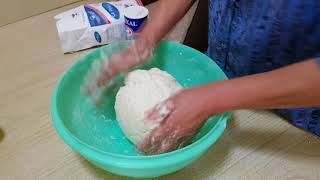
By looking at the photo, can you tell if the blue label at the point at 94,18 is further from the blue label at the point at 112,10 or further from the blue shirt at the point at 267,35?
the blue shirt at the point at 267,35

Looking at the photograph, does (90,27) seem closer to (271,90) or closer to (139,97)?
(139,97)

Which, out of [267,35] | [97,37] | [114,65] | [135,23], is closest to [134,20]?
[135,23]

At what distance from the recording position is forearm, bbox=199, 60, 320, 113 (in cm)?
55

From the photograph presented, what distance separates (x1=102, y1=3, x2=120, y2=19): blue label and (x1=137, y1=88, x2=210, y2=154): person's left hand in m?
0.46

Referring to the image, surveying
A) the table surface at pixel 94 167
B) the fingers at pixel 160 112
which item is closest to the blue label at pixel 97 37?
the table surface at pixel 94 167

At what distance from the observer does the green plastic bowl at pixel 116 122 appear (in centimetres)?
60

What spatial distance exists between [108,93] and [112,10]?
1.13ft

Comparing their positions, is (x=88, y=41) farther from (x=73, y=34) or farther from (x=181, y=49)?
(x=181, y=49)

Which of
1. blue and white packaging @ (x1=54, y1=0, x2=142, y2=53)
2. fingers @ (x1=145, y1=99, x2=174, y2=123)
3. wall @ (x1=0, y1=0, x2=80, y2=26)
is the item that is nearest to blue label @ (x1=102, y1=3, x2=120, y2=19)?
blue and white packaging @ (x1=54, y1=0, x2=142, y2=53)

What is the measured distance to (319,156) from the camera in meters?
0.76

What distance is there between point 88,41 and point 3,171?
45 cm

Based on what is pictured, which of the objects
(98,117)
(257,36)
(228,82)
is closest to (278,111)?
(257,36)

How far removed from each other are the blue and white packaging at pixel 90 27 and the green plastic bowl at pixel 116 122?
223 mm

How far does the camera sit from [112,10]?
3.50ft
